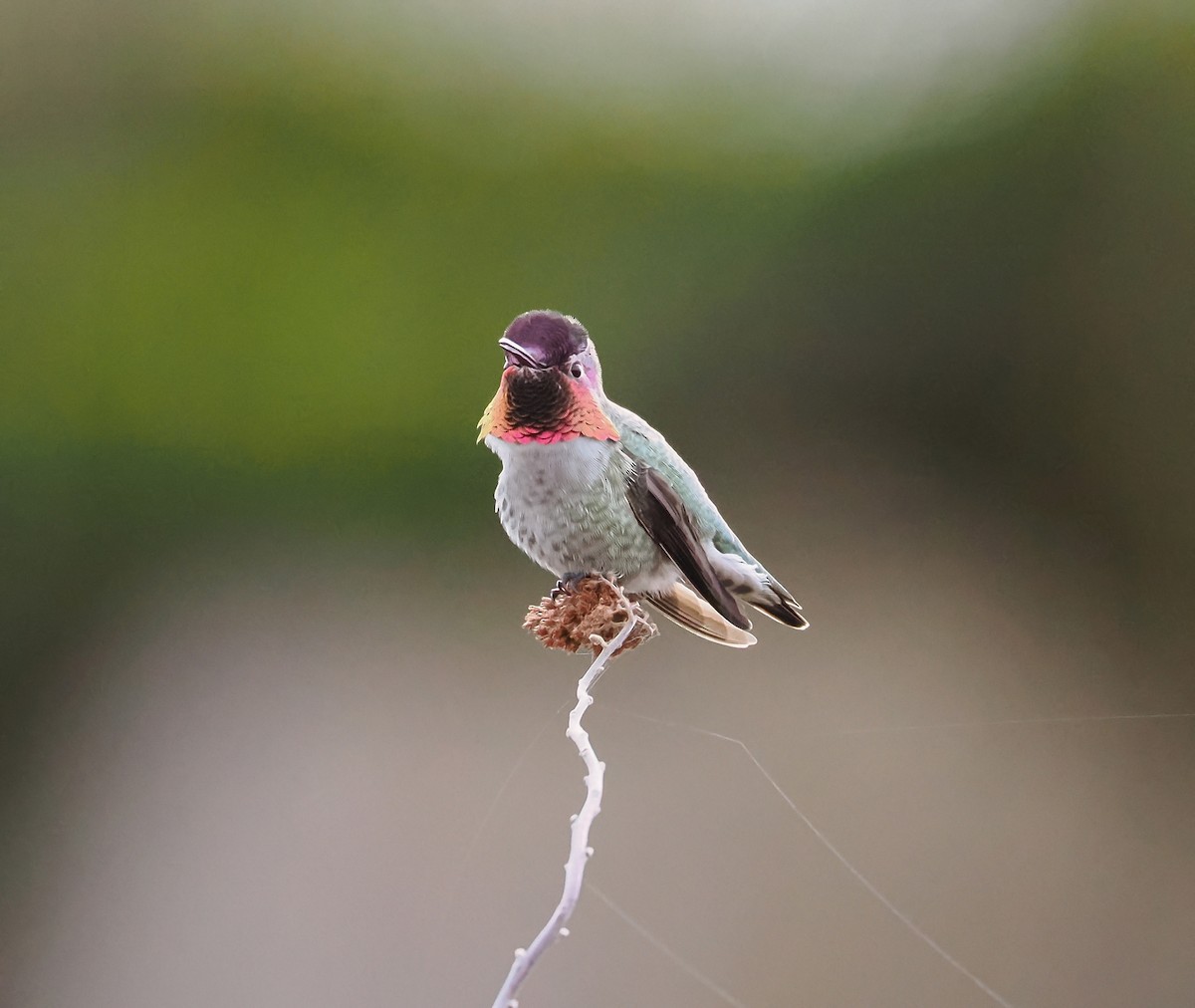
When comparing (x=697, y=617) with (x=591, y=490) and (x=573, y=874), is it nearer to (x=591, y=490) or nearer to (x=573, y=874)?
(x=591, y=490)

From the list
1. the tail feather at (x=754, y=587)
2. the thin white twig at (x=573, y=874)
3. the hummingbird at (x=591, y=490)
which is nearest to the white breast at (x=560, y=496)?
the hummingbird at (x=591, y=490)

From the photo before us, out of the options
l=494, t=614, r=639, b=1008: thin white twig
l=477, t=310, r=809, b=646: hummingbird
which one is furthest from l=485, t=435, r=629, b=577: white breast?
l=494, t=614, r=639, b=1008: thin white twig

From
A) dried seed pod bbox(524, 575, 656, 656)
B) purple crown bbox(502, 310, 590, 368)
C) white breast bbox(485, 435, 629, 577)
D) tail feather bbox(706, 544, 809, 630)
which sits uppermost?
tail feather bbox(706, 544, 809, 630)

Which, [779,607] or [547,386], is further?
[779,607]

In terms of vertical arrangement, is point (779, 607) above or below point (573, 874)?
above

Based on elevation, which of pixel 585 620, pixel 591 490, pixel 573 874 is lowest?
pixel 573 874

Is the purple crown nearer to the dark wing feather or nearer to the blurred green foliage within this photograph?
the dark wing feather

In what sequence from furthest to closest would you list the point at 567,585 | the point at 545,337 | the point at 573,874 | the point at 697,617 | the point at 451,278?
the point at 451,278, the point at 697,617, the point at 567,585, the point at 545,337, the point at 573,874

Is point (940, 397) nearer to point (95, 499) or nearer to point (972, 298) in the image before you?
point (972, 298)

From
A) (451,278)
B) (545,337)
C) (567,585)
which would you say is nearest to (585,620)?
(567,585)
